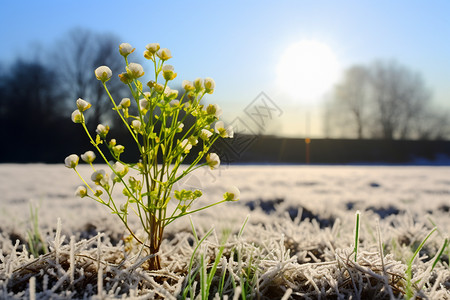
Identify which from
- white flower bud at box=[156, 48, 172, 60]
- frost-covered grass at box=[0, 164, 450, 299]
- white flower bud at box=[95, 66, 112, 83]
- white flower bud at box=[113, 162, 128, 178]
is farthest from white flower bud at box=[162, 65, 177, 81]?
frost-covered grass at box=[0, 164, 450, 299]

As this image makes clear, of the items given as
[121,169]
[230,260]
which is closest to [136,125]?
[121,169]

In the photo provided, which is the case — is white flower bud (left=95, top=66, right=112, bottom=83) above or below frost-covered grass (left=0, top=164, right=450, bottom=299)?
above

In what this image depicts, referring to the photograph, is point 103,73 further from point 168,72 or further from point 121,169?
point 121,169

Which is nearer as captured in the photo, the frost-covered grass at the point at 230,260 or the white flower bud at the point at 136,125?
the frost-covered grass at the point at 230,260

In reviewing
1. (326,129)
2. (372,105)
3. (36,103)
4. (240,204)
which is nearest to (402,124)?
(372,105)

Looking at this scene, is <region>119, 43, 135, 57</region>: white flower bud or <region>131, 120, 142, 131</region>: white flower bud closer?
<region>119, 43, 135, 57</region>: white flower bud

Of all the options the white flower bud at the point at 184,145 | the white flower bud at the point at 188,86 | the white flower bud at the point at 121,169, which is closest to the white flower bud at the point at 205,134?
the white flower bud at the point at 184,145

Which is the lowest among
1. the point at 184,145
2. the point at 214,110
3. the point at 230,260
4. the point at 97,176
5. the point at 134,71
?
the point at 230,260

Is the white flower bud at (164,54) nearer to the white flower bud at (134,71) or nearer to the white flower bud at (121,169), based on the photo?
the white flower bud at (134,71)

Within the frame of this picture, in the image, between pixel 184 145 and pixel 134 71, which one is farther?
pixel 184 145

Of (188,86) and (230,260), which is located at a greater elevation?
(188,86)

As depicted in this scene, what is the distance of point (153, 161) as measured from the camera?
135cm

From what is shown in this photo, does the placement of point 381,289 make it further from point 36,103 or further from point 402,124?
point 402,124

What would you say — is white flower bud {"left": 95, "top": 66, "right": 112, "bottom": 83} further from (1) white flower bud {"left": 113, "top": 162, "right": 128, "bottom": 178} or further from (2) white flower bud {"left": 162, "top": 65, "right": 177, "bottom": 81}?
(1) white flower bud {"left": 113, "top": 162, "right": 128, "bottom": 178}
